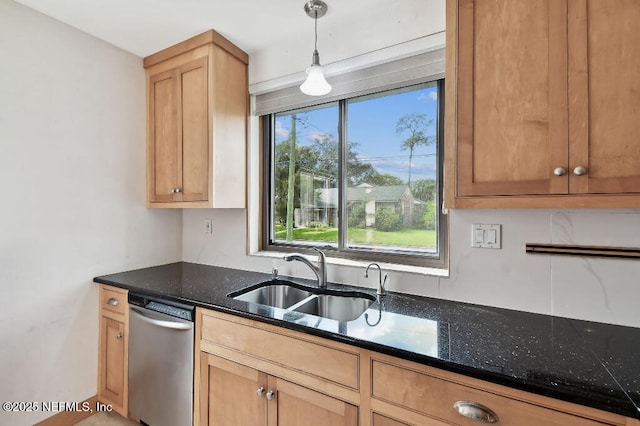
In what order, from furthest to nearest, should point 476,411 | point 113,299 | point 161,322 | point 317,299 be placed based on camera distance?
point 113,299 < point 317,299 < point 161,322 < point 476,411

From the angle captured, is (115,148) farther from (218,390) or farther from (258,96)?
(218,390)

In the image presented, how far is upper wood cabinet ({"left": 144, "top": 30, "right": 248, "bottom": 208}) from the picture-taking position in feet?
6.13

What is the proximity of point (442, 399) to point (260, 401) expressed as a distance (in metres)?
0.77

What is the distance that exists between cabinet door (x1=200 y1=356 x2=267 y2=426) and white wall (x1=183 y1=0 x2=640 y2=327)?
2.26 ft

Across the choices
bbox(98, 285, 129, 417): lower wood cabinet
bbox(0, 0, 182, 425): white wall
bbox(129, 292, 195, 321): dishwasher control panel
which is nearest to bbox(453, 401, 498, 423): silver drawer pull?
bbox(129, 292, 195, 321): dishwasher control panel

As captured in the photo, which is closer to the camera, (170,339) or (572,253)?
(572,253)

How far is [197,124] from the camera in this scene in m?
1.91

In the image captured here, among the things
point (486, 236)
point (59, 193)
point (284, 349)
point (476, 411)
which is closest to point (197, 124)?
point (59, 193)

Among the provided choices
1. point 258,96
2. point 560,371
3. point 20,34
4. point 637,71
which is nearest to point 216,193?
point 258,96

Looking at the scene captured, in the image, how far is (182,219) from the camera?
2.46 meters

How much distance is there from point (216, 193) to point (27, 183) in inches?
37.6

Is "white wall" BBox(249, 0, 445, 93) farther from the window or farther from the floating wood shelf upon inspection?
the floating wood shelf

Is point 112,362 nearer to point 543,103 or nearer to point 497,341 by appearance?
point 497,341

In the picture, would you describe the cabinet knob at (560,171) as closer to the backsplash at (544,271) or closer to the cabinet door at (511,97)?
the cabinet door at (511,97)
